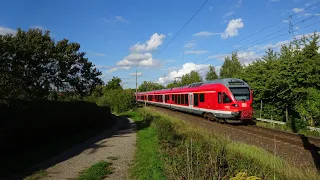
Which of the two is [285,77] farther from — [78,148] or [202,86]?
[78,148]

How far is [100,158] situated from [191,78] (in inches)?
2728

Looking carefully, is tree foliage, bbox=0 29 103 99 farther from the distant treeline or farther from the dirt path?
the distant treeline

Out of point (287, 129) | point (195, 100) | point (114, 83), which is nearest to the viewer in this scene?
point (287, 129)

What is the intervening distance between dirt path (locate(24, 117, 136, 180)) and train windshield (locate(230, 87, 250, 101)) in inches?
303

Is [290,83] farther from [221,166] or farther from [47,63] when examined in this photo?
[47,63]

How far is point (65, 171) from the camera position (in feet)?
29.4

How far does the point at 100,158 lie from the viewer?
1091 cm

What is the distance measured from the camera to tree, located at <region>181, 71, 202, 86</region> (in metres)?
77.0

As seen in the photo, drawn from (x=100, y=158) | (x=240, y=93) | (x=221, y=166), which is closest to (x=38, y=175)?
(x=100, y=158)

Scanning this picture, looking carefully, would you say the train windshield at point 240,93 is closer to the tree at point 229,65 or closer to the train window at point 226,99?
the train window at point 226,99

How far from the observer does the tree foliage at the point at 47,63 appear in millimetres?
22141

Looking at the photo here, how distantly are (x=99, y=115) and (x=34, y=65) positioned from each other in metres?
7.05

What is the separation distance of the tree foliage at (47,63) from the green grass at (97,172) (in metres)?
11.7

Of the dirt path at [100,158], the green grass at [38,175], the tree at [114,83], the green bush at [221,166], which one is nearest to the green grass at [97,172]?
the dirt path at [100,158]
